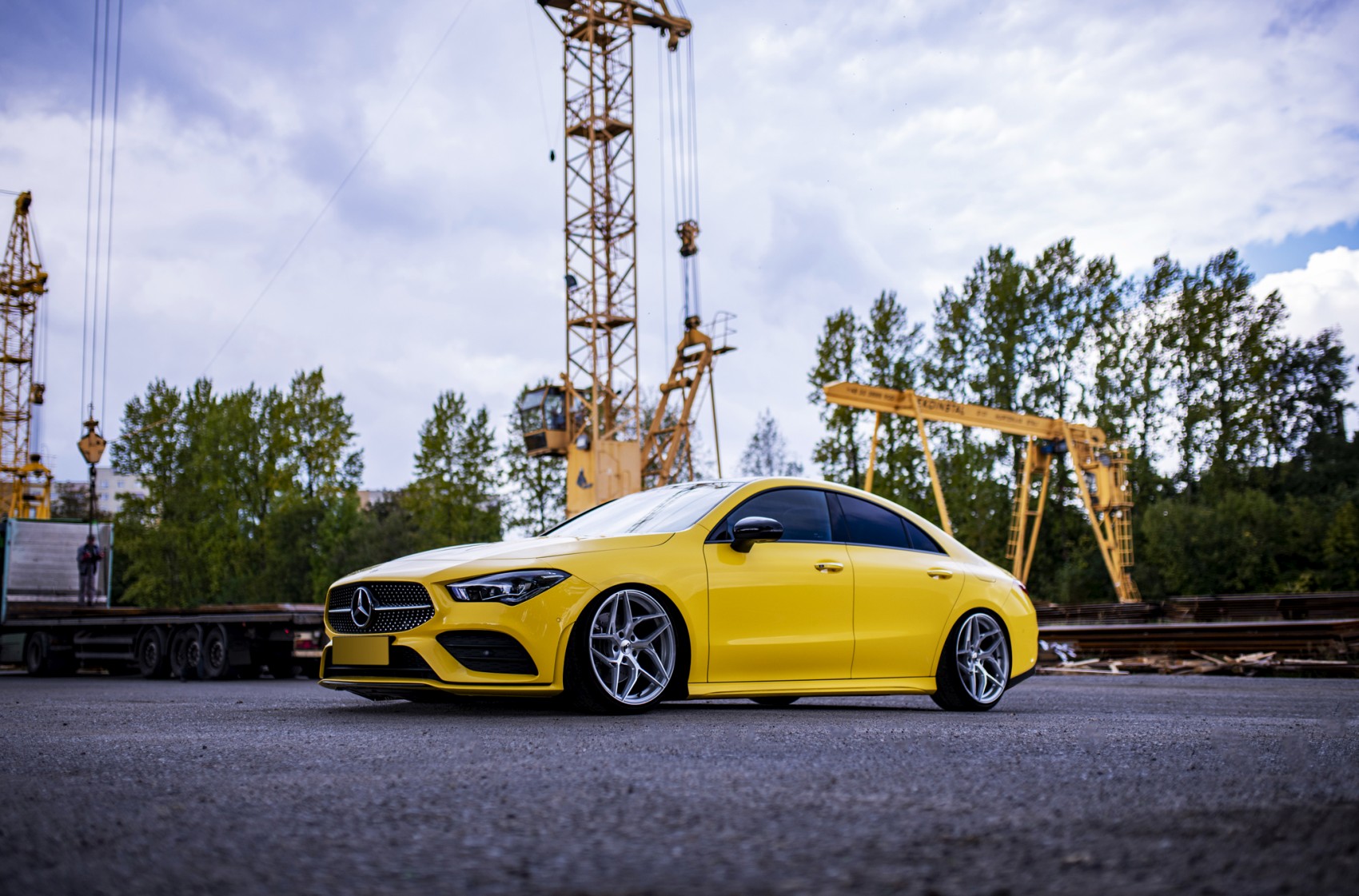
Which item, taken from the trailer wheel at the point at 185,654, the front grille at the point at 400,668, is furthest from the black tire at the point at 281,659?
the front grille at the point at 400,668

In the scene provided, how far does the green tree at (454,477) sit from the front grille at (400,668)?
149 ft

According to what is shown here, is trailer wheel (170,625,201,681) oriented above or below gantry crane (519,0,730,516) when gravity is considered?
below

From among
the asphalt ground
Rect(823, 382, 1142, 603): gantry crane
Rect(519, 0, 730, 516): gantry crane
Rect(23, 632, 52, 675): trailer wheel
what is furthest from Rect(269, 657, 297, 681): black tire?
Rect(519, 0, 730, 516): gantry crane

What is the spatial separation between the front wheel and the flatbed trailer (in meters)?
8.65

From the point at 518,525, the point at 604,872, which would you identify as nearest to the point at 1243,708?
the point at 604,872

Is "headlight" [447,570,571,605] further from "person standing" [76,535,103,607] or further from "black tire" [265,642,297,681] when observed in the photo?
"person standing" [76,535,103,607]

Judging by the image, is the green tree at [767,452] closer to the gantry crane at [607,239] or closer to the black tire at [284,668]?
the gantry crane at [607,239]

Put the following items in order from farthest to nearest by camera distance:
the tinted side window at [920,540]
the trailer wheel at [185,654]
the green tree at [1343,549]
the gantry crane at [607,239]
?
the gantry crane at [607,239]
the green tree at [1343,549]
the trailer wheel at [185,654]
the tinted side window at [920,540]

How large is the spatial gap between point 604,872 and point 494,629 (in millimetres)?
3957

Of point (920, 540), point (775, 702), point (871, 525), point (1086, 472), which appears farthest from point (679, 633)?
point (1086, 472)

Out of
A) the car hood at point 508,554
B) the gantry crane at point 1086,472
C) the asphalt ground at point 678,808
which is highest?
the gantry crane at point 1086,472

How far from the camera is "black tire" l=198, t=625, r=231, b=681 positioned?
15.4 metres

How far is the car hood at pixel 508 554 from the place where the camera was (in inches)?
254

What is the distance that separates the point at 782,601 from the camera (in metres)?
6.94
